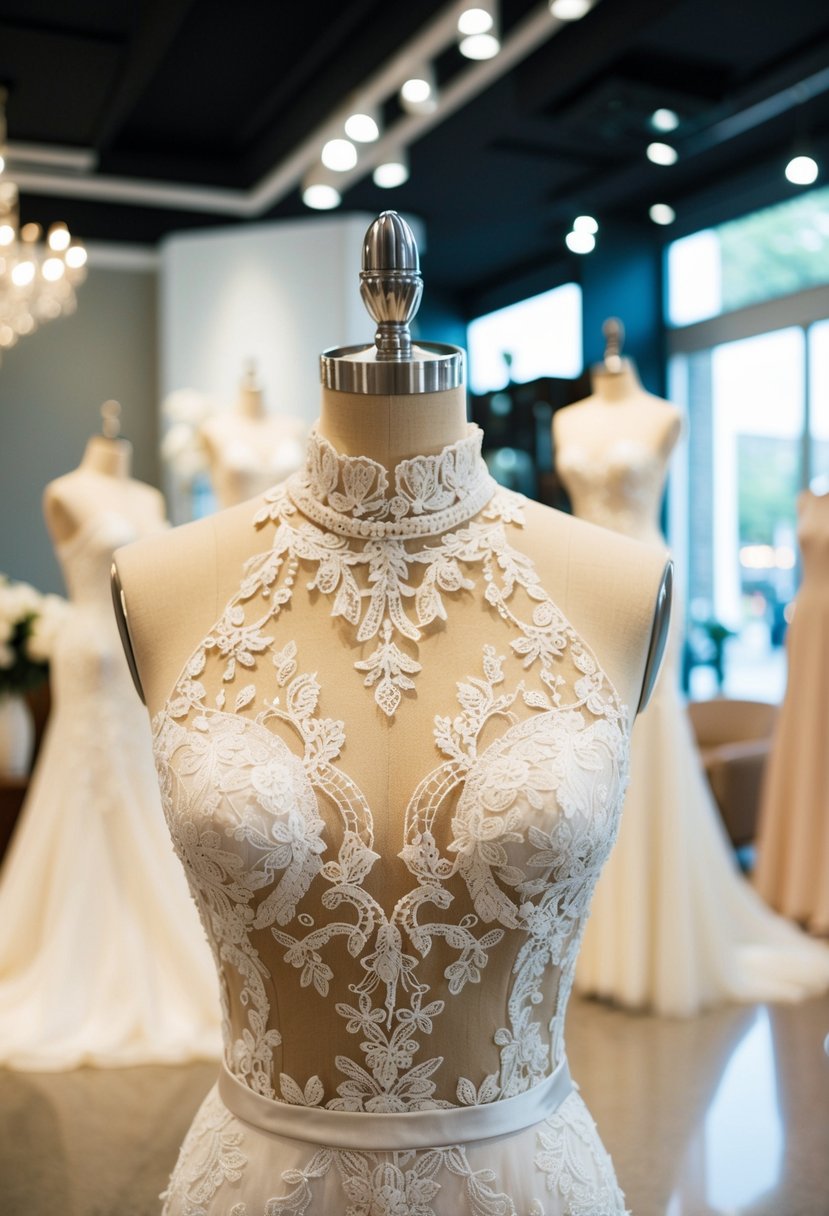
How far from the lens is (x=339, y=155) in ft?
17.9

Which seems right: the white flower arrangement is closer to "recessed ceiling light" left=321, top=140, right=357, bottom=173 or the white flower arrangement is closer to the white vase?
the white vase

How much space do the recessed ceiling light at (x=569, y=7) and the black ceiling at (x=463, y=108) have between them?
13.7 inches

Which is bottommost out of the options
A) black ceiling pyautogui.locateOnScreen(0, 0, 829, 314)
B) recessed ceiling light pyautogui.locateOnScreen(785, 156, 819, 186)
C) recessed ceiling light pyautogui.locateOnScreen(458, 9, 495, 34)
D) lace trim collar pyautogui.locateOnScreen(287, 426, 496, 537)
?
lace trim collar pyautogui.locateOnScreen(287, 426, 496, 537)

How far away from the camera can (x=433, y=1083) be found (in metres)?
1.14

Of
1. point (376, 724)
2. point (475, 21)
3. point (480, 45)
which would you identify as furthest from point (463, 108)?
point (376, 724)

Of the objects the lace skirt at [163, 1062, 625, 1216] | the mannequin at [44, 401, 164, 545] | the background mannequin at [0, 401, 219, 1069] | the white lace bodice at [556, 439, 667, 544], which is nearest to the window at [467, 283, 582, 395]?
the white lace bodice at [556, 439, 667, 544]

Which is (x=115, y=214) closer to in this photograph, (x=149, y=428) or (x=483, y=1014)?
(x=149, y=428)

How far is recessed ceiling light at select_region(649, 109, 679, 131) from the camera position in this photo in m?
5.16

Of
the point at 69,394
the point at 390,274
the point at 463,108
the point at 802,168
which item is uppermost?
the point at 463,108

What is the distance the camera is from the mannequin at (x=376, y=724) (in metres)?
1.13

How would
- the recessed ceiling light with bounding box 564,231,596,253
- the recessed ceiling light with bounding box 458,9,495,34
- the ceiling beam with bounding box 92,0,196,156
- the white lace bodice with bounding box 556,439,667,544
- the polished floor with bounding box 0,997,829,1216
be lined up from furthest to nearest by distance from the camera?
the recessed ceiling light with bounding box 564,231,596,253 → the ceiling beam with bounding box 92,0,196,156 → the recessed ceiling light with bounding box 458,9,495,34 → the white lace bodice with bounding box 556,439,667,544 → the polished floor with bounding box 0,997,829,1216

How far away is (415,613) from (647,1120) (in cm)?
225

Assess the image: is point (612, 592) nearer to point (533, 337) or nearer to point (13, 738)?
point (13, 738)

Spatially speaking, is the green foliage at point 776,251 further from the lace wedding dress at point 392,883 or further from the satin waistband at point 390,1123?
the satin waistband at point 390,1123
